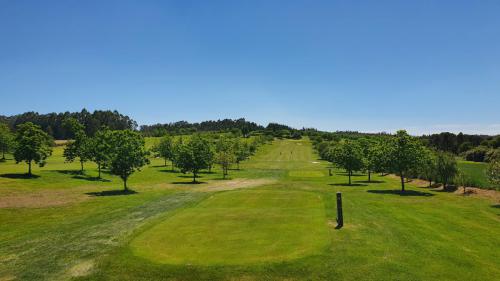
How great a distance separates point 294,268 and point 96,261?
10.3 meters

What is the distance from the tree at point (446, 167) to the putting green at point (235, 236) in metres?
34.9

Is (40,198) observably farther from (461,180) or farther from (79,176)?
(461,180)

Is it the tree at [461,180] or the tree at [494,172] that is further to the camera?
the tree at [461,180]

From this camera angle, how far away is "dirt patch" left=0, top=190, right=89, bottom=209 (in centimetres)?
3984

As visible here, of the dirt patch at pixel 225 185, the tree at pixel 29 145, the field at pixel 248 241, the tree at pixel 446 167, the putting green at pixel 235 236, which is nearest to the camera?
the field at pixel 248 241

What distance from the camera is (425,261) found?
60.3 feet

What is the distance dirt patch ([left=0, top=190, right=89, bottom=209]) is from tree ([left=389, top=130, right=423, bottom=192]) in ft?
152

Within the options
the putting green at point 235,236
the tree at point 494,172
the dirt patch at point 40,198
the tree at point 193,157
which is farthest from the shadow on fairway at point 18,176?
the tree at point 494,172

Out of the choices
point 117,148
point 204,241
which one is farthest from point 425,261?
point 117,148

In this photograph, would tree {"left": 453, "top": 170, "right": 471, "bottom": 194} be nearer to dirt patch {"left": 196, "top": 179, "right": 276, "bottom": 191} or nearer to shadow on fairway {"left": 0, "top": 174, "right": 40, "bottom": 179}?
dirt patch {"left": 196, "top": 179, "right": 276, "bottom": 191}

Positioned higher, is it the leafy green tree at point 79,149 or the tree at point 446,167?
the leafy green tree at point 79,149

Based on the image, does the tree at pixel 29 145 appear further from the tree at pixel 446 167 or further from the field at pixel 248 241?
the tree at pixel 446 167

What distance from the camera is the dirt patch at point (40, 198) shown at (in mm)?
39844

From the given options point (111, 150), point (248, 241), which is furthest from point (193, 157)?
point (248, 241)
